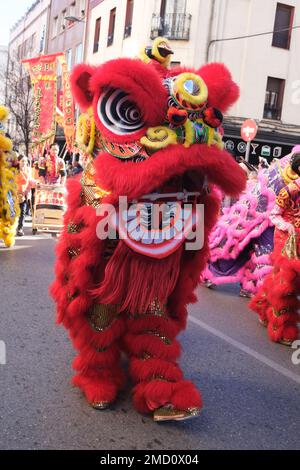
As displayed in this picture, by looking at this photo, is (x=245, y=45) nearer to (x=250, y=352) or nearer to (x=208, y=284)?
(x=208, y=284)

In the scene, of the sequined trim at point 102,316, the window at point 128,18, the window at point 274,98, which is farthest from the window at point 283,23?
the sequined trim at point 102,316

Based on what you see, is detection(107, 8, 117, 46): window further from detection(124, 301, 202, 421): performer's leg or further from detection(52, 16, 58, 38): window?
detection(124, 301, 202, 421): performer's leg

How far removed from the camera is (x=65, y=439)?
244 centimetres

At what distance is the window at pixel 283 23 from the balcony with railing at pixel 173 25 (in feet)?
11.4

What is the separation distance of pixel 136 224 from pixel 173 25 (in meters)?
18.2

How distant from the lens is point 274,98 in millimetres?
20438

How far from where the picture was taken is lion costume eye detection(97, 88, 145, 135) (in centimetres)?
260

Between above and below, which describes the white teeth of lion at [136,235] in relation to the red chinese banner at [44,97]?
below

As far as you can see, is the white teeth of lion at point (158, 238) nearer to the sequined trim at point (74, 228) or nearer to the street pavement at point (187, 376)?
the sequined trim at point (74, 228)

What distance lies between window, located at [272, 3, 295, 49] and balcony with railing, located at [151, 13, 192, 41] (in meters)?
3.49

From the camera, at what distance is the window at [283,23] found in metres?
19.6

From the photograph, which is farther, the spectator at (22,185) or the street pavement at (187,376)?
the spectator at (22,185)

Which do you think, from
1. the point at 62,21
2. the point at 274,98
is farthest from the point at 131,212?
the point at 62,21

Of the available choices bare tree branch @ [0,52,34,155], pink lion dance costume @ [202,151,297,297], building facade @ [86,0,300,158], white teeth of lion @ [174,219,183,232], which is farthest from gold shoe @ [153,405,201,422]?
bare tree branch @ [0,52,34,155]
